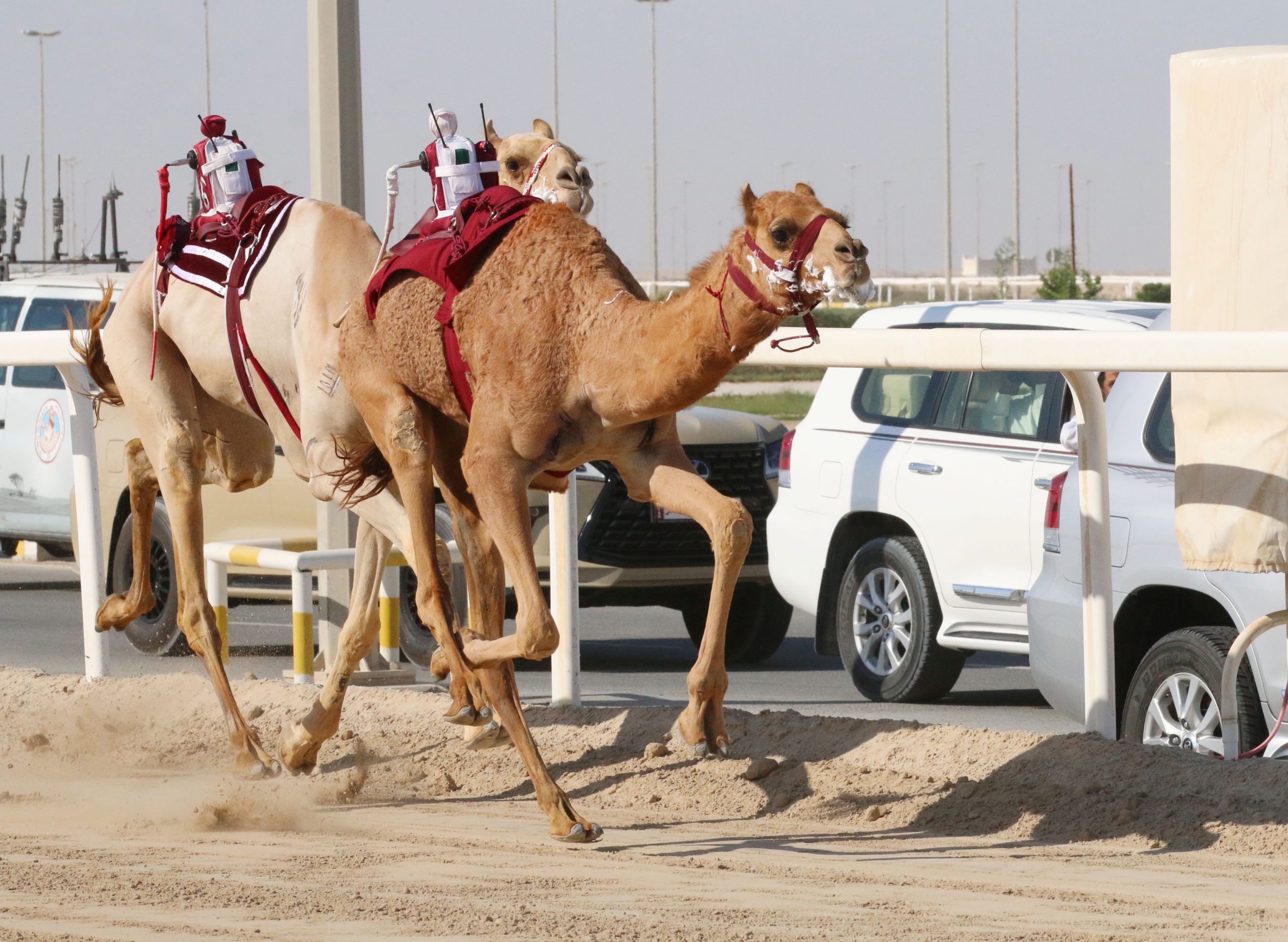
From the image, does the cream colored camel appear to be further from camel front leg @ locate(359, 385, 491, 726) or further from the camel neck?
the camel neck

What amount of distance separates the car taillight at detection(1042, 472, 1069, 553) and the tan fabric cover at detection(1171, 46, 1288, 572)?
158cm

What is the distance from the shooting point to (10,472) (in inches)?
563

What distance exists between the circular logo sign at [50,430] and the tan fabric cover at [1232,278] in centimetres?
967

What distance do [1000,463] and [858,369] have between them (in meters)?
1.29

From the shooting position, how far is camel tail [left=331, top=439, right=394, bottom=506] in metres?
6.97

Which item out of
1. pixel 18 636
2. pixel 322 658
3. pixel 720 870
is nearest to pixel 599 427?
pixel 720 870

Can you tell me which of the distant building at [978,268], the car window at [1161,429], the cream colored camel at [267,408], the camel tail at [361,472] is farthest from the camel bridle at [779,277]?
the distant building at [978,268]

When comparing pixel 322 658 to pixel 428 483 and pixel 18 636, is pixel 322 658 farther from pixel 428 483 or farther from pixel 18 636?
pixel 18 636

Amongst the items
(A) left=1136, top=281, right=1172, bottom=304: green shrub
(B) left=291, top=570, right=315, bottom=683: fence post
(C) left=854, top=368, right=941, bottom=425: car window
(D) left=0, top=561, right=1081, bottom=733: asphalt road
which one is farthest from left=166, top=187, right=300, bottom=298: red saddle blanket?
(A) left=1136, top=281, right=1172, bottom=304: green shrub

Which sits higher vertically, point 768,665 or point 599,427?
point 599,427

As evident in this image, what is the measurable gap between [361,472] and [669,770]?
1.48m

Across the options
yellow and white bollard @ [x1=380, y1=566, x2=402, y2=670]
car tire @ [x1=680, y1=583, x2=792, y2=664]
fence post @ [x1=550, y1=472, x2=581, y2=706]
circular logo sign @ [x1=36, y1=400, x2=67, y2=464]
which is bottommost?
car tire @ [x1=680, y1=583, x2=792, y2=664]

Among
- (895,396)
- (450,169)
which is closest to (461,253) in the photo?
(450,169)

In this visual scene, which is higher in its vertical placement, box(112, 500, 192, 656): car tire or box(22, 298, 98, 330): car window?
box(22, 298, 98, 330): car window
